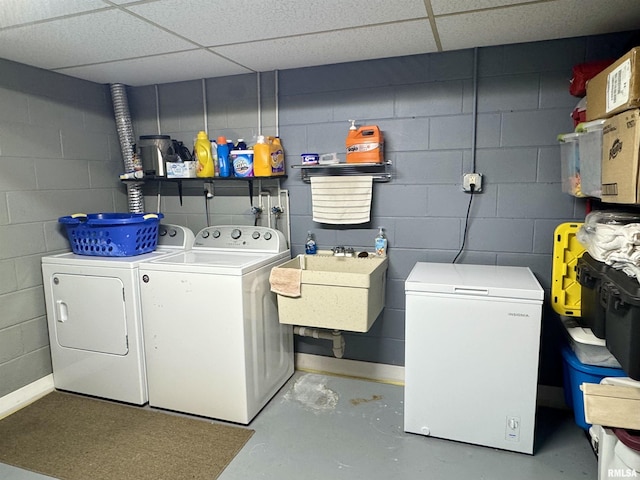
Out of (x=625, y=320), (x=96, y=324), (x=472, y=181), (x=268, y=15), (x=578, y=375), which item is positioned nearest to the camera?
(x=625, y=320)

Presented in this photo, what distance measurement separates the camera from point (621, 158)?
1478 mm

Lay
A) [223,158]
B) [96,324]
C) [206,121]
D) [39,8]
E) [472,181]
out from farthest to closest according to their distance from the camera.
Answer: [206,121] → [223,158] → [96,324] → [472,181] → [39,8]

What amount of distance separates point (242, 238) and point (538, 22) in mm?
2047

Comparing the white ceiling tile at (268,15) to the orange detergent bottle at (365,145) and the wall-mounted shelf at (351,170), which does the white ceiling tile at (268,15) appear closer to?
the orange detergent bottle at (365,145)

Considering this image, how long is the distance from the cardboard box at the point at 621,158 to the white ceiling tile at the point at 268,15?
0.91 meters

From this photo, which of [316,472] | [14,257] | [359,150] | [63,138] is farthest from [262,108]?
[316,472]

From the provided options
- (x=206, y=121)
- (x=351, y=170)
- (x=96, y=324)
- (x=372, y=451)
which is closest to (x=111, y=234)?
(x=96, y=324)

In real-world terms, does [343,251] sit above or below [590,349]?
above

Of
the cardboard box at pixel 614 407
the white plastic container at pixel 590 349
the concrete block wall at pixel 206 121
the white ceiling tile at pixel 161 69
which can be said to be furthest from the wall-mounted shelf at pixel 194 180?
the cardboard box at pixel 614 407

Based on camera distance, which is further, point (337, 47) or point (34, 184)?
point (34, 184)

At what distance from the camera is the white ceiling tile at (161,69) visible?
247cm

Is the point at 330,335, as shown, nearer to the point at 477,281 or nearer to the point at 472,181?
the point at 477,281

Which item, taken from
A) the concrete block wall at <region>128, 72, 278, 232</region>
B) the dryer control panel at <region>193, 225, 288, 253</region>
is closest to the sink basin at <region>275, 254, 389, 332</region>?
the dryer control panel at <region>193, 225, 288, 253</region>

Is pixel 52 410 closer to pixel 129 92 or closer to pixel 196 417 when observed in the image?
pixel 196 417
